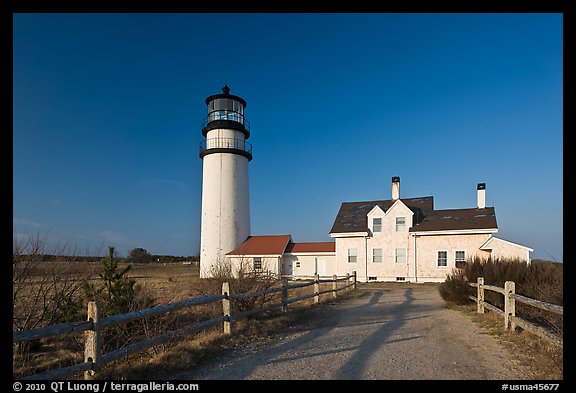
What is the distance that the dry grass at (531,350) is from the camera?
4.90 m

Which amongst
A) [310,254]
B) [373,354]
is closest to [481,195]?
[310,254]

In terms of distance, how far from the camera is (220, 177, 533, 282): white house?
24.4 meters

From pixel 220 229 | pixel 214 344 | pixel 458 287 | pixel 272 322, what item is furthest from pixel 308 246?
pixel 214 344

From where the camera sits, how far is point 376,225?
2697 centimetres

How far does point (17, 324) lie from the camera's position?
6340 mm

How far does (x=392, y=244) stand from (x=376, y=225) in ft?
6.07

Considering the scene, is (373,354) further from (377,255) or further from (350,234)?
(350,234)

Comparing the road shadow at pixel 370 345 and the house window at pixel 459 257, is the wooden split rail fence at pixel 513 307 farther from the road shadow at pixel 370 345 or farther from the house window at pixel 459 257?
the house window at pixel 459 257

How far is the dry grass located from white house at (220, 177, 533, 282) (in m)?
15.9

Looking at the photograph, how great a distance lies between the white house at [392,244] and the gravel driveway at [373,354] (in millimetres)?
15212

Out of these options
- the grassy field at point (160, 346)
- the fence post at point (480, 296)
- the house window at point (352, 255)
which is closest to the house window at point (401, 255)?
the house window at point (352, 255)

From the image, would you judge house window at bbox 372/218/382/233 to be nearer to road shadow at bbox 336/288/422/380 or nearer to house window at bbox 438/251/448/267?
house window at bbox 438/251/448/267

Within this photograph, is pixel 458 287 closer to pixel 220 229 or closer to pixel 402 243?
pixel 402 243
